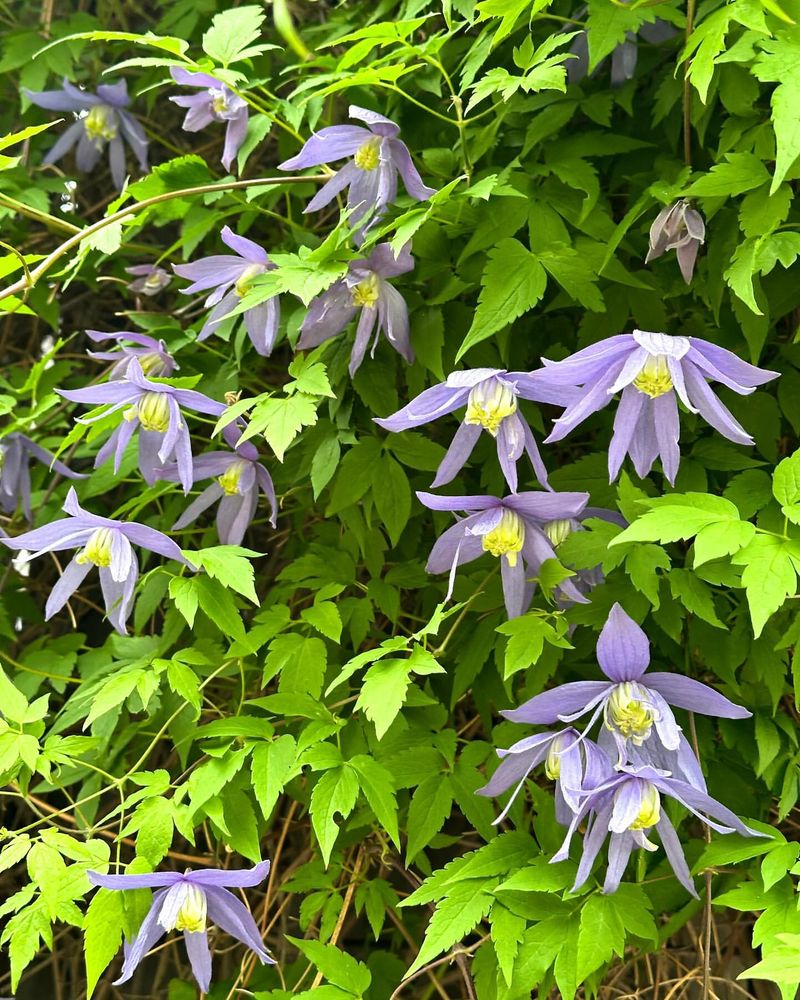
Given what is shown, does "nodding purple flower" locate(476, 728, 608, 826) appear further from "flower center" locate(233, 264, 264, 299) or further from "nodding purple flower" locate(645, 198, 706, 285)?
"flower center" locate(233, 264, 264, 299)

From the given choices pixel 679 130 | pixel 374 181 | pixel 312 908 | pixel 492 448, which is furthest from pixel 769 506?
pixel 312 908

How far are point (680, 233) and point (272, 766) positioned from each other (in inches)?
27.8

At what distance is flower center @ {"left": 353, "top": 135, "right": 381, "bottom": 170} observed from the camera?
1153 mm

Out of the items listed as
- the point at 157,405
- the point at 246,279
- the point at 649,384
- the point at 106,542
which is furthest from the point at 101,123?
the point at 649,384

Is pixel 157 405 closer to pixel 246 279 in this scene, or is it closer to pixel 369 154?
pixel 246 279

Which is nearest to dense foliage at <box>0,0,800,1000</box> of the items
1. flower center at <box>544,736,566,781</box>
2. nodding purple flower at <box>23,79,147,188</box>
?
flower center at <box>544,736,566,781</box>

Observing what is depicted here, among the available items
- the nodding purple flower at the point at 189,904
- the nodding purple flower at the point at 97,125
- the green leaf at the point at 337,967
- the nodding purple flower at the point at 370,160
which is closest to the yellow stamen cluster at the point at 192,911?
the nodding purple flower at the point at 189,904

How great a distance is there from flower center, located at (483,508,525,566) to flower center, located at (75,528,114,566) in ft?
1.40

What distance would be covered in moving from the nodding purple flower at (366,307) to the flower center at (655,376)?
1.02 feet

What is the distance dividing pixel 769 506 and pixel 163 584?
2.52ft

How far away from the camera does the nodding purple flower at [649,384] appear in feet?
2.96

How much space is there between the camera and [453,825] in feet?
4.64

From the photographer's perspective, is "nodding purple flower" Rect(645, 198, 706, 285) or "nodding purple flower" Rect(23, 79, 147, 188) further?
"nodding purple flower" Rect(23, 79, 147, 188)

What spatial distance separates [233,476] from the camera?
122 centimetres
